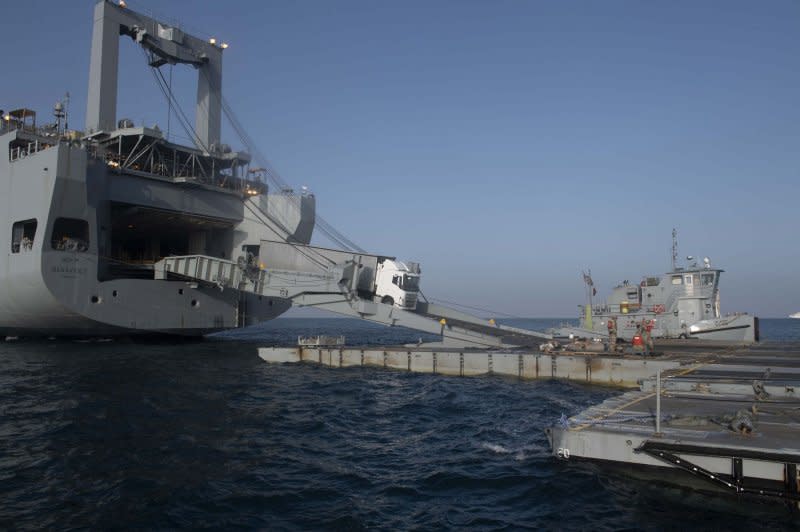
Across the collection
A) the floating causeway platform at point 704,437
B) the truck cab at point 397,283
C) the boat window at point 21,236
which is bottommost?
the floating causeway platform at point 704,437

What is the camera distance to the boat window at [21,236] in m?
34.6

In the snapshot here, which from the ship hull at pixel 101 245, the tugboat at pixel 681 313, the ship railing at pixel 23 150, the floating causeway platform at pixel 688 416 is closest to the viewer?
the floating causeway platform at pixel 688 416

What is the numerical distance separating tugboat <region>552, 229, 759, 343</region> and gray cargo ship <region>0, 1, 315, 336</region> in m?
25.2

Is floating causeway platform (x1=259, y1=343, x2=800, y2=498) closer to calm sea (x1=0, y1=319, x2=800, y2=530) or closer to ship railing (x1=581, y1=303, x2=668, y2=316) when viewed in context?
calm sea (x1=0, y1=319, x2=800, y2=530)

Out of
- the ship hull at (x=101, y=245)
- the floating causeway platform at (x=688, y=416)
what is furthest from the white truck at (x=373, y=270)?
the floating causeway platform at (x=688, y=416)

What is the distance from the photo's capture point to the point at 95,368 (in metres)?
27.0

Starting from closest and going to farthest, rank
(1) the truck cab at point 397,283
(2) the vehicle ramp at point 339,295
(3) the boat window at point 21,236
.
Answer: (2) the vehicle ramp at point 339,295
(1) the truck cab at point 397,283
(3) the boat window at point 21,236

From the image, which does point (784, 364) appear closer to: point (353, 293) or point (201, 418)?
point (353, 293)

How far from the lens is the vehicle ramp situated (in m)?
31.5

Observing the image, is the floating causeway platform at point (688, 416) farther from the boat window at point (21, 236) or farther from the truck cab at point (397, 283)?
the boat window at point (21, 236)

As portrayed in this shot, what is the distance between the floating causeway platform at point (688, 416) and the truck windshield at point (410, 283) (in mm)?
7585

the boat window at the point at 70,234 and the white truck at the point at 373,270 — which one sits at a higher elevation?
the boat window at the point at 70,234

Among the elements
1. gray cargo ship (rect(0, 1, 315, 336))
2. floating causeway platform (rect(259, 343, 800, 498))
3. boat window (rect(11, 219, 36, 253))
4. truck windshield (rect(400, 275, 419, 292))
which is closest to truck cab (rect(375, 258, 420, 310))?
truck windshield (rect(400, 275, 419, 292))

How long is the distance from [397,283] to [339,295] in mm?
3628
